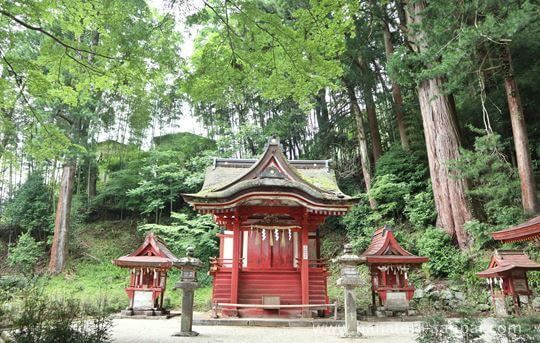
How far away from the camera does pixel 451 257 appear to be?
40.1 feet

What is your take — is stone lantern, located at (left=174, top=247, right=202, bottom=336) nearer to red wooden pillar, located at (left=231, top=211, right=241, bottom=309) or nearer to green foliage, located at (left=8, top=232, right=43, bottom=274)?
red wooden pillar, located at (left=231, top=211, right=241, bottom=309)

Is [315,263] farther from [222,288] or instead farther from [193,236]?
[193,236]

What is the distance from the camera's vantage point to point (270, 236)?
11312mm

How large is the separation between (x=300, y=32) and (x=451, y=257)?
33.3ft

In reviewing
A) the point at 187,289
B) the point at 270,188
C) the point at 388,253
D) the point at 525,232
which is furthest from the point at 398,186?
the point at 187,289

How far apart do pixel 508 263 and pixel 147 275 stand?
968 centimetres

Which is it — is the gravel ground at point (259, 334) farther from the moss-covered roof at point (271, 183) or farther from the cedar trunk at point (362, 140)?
the cedar trunk at point (362, 140)

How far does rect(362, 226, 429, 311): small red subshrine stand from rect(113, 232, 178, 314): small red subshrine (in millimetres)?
5873

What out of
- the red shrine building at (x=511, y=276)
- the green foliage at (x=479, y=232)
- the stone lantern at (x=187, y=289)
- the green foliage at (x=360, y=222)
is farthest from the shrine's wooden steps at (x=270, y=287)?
the green foliage at (x=360, y=222)

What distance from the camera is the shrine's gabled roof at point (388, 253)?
10.1 m

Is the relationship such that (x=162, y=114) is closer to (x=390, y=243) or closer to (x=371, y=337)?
(x=390, y=243)

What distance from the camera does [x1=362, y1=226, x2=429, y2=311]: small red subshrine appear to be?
1015 centimetres

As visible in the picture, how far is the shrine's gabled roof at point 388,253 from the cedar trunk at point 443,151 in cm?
310

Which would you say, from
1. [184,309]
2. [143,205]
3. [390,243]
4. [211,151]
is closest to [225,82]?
[184,309]
